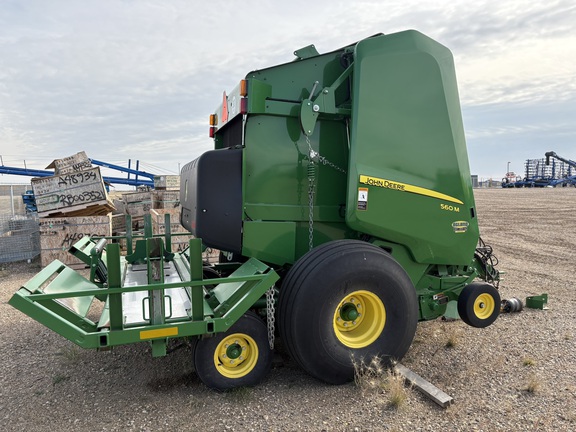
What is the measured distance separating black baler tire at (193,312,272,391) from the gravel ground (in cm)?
9

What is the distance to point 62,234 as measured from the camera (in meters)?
8.07

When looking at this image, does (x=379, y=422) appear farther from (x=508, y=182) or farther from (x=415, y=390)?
Result: (x=508, y=182)

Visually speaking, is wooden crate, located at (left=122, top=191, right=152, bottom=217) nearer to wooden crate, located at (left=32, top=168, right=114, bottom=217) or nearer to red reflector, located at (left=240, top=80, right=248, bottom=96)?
wooden crate, located at (left=32, top=168, right=114, bottom=217)

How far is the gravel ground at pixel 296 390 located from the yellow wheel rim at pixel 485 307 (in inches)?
13.4

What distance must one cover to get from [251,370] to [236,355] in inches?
7.2

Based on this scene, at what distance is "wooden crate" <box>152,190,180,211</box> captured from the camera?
1130cm

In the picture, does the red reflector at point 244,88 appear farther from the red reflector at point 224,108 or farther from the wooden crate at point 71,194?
the wooden crate at point 71,194

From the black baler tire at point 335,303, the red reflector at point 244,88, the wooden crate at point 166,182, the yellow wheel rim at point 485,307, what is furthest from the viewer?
the wooden crate at point 166,182

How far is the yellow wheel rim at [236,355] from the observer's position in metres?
3.40

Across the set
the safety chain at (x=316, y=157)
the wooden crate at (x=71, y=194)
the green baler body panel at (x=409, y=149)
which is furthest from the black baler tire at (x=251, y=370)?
the wooden crate at (x=71, y=194)

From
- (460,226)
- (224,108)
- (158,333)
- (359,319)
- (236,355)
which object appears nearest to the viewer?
→ (158,333)

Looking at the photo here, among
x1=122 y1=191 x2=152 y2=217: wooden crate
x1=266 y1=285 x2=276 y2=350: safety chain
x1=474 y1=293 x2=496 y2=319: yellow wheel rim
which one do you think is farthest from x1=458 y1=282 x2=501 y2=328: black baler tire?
x1=122 y1=191 x2=152 y2=217: wooden crate

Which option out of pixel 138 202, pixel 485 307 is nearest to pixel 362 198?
pixel 485 307

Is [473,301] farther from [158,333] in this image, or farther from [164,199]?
[164,199]
